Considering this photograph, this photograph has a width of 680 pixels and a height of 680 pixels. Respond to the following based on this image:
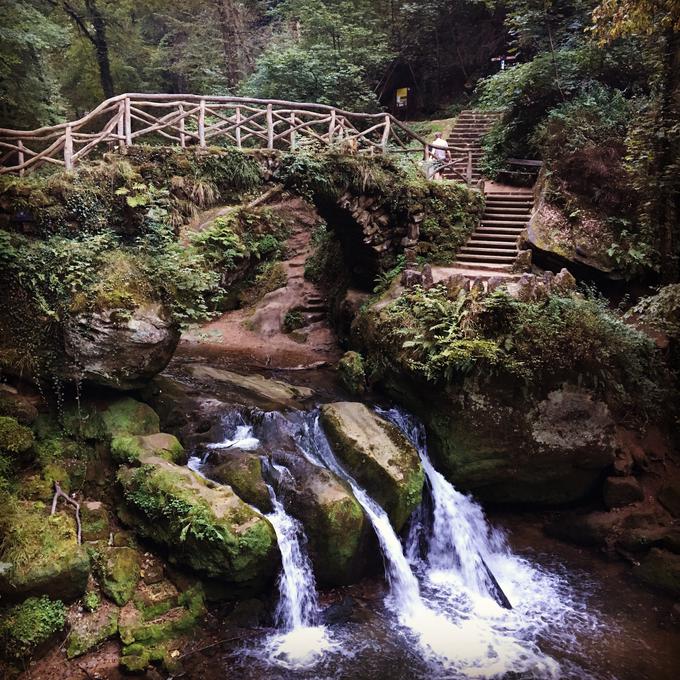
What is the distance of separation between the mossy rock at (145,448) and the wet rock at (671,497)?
25.4ft

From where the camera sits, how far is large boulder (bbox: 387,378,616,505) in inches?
343

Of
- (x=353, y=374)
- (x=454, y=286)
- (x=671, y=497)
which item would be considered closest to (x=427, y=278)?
(x=454, y=286)

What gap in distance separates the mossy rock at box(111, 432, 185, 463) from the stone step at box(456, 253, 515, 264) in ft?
27.1

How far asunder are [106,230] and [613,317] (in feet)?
28.1

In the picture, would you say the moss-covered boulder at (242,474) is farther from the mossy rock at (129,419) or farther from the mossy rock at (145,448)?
the mossy rock at (129,419)

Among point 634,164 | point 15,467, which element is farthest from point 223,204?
point 634,164

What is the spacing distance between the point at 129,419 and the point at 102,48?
Result: 18026mm

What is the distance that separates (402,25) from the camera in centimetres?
2311

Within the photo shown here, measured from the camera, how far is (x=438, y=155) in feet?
52.3

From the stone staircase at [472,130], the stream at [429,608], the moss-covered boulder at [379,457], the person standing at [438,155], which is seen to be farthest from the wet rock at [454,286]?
the stone staircase at [472,130]

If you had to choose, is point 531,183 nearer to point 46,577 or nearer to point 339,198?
point 339,198

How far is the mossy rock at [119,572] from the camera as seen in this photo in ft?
20.5

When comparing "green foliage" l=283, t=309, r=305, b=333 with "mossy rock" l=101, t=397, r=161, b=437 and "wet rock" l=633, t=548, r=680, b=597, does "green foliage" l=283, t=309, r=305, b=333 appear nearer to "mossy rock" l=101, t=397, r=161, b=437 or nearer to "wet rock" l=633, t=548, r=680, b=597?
"mossy rock" l=101, t=397, r=161, b=437

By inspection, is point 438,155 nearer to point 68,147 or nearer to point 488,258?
point 488,258
